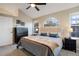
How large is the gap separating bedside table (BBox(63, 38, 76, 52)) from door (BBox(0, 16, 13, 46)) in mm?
2074

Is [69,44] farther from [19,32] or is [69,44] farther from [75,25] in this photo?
[19,32]

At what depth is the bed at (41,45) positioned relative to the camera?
8.21 ft

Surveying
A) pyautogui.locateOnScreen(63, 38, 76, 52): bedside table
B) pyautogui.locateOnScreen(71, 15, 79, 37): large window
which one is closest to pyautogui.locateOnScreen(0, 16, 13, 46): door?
pyautogui.locateOnScreen(63, 38, 76, 52): bedside table

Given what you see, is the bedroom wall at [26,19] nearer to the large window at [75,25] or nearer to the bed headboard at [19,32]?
the bed headboard at [19,32]

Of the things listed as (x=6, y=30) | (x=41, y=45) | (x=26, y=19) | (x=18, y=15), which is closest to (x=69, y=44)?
(x=41, y=45)

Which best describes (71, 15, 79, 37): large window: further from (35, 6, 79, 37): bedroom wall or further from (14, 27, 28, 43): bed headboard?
(14, 27, 28, 43): bed headboard

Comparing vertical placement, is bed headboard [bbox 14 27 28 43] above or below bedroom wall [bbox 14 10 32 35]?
below

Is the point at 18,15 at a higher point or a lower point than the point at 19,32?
higher

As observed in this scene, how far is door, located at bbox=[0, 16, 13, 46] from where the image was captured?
3.07m

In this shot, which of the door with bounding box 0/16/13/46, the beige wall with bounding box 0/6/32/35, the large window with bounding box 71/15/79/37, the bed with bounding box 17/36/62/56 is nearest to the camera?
the bed with bounding box 17/36/62/56

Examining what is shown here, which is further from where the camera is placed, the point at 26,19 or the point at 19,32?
the point at 19,32

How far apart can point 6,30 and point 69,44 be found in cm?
250

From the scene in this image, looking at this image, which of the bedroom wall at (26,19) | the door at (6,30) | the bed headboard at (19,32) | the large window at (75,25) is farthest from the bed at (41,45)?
the large window at (75,25)

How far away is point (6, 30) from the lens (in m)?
3.33
